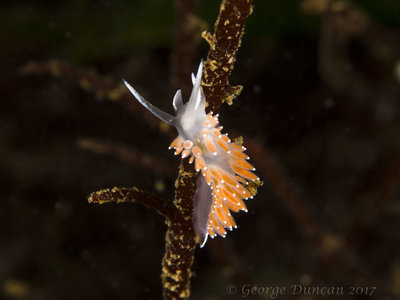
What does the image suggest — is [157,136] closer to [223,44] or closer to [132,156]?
[132,156]

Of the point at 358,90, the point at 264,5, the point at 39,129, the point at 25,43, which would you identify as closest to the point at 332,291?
the point at 358,90

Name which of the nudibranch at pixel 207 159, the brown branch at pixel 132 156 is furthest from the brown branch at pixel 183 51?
the nudibranch at pixel 207 159

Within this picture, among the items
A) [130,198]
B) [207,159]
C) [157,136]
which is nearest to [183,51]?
[157,136]

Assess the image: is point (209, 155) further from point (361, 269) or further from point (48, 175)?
point (48, 175)

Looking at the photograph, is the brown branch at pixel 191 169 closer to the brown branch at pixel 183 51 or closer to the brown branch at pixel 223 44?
the brown branch at pixel 223 44

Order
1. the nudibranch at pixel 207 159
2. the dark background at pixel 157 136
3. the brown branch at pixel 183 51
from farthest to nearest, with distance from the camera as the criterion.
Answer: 1. the dark background at pixel 157 136
2. the brown branch at pixel 183 51
3. the nudibranch at pixel 207 159

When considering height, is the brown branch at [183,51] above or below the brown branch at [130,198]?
above

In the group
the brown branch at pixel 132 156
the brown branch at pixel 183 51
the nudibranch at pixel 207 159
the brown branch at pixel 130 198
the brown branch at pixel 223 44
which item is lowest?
the brown branch at pixel 130 198

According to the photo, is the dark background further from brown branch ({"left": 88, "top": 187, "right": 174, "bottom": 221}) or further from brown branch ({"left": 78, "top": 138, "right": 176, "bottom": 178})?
brown branch ({"left": 88, "top": 187, "right": 174, "bottom": 221})
